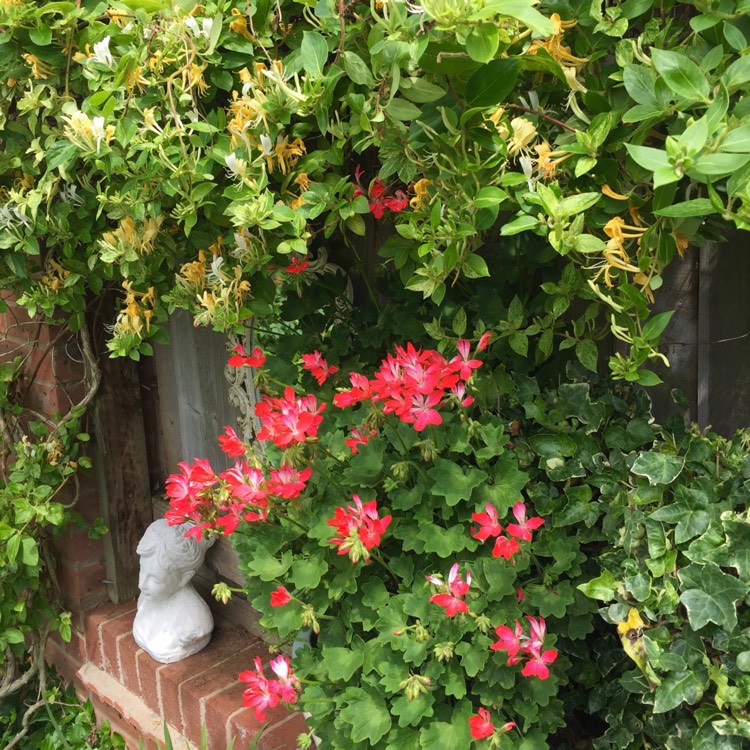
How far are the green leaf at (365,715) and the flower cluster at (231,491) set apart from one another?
35 cm

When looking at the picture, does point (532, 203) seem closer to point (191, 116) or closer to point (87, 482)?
point (191, 116)

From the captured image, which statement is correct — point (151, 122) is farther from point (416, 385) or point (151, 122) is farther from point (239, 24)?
point (416, 385)

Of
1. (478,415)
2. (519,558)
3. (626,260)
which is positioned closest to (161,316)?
(478,415)

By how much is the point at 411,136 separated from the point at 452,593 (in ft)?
2.24

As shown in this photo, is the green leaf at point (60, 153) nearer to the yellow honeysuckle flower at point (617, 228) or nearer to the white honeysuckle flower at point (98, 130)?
the white honeysuckle flower at point (98, 130)

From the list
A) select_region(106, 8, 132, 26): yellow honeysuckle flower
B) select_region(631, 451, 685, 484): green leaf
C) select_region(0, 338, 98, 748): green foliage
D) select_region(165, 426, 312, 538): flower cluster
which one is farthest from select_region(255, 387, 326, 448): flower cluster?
select_region(0, 338, 98, 748): green foliage

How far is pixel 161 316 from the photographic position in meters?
1.71

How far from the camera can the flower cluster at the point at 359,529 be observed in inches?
47.2

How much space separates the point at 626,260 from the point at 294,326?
990 millimetres

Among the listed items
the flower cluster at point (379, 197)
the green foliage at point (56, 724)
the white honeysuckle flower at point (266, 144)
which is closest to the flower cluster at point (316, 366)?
the flower cluster at point (379, 197)

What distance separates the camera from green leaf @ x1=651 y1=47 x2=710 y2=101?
2.88ft

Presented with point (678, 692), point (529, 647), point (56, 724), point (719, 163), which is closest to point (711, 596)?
point (678, 692)

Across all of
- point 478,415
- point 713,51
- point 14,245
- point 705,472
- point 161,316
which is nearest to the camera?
point 713,51

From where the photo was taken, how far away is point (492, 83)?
3.20 ft
